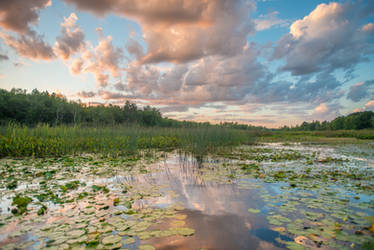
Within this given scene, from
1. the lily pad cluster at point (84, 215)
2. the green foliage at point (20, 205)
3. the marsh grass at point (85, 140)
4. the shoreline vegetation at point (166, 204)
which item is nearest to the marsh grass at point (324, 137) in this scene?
the marsh grass at point (85, 140)

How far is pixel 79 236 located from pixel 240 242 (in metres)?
1.77

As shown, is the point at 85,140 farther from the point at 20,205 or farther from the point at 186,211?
the point at 186,211

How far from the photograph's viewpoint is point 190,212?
3004 millimetres

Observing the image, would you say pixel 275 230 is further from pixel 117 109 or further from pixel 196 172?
pixel 117 109

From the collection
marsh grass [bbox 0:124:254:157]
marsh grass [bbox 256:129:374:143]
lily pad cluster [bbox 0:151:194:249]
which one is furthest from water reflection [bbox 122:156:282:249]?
marsh grass [bbox 256:129:374:143]

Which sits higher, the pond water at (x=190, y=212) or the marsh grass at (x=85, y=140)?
the marsh grass at (x=85, y=140)

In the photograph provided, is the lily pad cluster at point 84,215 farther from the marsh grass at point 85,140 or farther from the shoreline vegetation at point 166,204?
the marsh grass at point 85,140

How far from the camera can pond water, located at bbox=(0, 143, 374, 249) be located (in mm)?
2189

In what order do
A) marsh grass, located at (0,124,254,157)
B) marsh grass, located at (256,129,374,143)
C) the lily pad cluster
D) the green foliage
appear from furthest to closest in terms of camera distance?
marsh grass, located at (256,129,374,143)
marsh grass, located at (0,124,254,157)
the green foliage
the lily pad cluster

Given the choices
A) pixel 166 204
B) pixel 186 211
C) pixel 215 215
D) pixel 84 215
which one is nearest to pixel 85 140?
pixel 84 215

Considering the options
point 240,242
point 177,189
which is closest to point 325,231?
point 240,242

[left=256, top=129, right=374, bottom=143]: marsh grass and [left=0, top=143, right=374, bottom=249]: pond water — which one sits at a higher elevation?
[left=256, top=129, right=374, bottom=143]: marsh grass

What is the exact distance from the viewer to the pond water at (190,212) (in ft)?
7.18

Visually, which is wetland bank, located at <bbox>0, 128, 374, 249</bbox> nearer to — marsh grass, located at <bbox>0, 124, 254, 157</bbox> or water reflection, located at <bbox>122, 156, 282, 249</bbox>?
water reflection, located at <bbox>122, 156, 282, 249</bbox>
